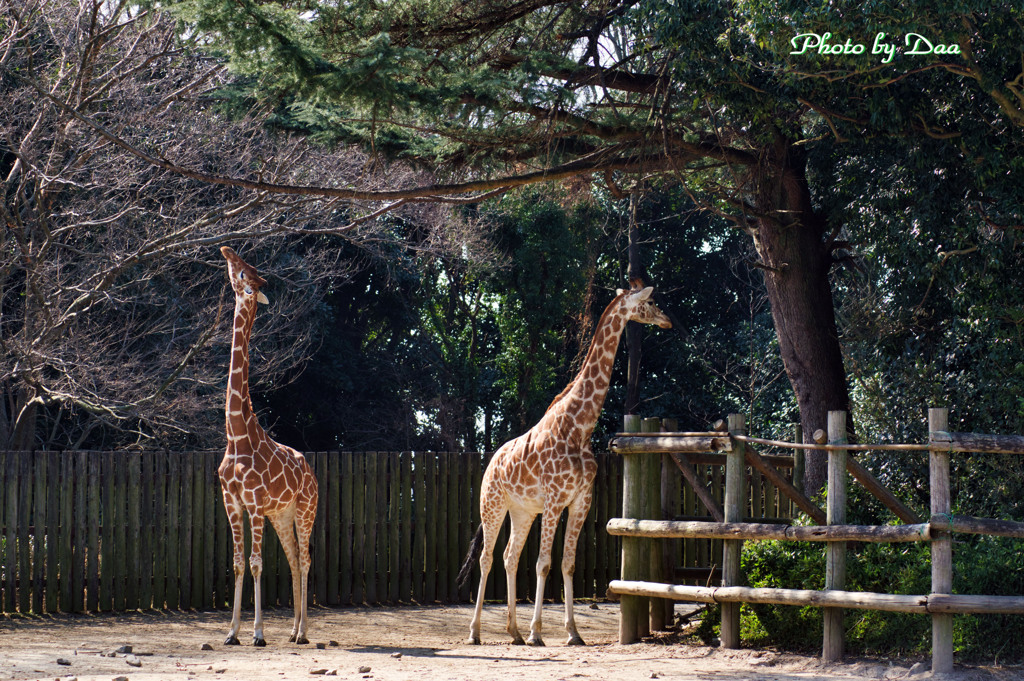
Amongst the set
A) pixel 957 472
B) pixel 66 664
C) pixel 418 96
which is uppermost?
pixel 418 96

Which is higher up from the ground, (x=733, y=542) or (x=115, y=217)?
(x=115, y=217)

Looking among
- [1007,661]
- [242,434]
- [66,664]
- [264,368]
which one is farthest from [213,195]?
[1007,661]

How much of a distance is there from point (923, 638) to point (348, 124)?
6388 mm

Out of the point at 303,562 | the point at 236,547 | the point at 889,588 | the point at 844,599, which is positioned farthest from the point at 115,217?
the point at 889,588

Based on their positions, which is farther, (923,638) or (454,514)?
(454,514)

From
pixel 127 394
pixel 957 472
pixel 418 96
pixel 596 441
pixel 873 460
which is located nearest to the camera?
pixel 418 96

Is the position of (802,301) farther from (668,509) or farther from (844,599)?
(844,599)

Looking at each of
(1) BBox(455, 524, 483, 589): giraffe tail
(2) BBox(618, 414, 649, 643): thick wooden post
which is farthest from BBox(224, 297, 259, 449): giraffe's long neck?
(2) BBox(618, 414, 649, 643): thick wooden post

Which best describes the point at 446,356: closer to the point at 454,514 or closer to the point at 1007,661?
→ the point at 454,514

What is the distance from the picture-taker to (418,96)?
296 inches

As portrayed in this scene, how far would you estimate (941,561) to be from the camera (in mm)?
6262

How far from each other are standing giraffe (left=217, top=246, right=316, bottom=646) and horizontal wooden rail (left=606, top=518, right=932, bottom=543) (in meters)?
2.55

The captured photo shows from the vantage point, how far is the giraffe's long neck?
7840 millimetres

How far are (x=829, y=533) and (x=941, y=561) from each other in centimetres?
69
